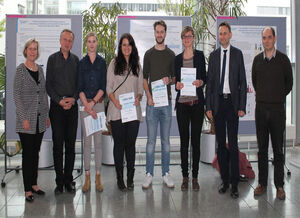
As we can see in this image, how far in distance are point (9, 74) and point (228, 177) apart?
3062 mm

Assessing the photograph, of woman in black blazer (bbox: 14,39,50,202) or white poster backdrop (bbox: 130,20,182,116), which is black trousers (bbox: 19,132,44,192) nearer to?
woman in black blazer (bbox: 14,39,50,202)

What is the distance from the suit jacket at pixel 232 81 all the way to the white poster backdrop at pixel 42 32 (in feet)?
6.91

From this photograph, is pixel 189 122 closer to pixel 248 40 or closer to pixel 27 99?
pixel 27 99

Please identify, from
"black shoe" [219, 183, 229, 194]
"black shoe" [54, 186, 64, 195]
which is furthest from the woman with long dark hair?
"black shoe" [219, 183, 229, 194]

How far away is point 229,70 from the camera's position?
3.35 m

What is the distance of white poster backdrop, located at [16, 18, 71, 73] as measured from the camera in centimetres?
436

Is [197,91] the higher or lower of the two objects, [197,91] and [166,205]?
the higher

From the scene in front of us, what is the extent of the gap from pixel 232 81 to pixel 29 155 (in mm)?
2184

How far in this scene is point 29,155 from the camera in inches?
133

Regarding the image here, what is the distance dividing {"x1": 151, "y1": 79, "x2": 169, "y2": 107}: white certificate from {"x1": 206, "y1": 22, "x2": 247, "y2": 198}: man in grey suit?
444 millimetres

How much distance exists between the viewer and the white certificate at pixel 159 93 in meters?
3.52

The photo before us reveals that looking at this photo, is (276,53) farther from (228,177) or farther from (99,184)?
(99,184)

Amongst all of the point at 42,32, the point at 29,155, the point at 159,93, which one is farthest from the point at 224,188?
the point at 42,32

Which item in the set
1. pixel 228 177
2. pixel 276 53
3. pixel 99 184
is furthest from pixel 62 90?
pixel 276 53
